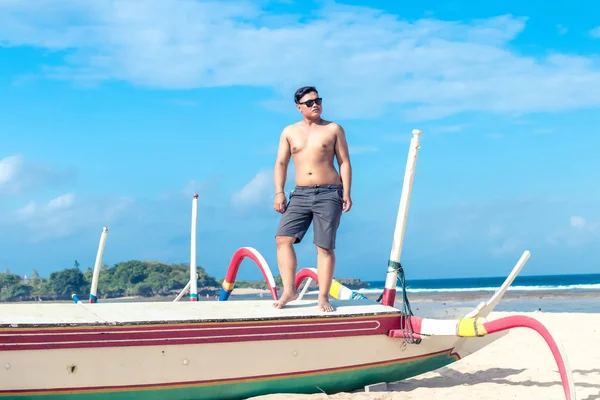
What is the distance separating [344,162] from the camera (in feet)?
22.6

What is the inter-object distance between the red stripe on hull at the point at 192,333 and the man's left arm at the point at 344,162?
1057mm

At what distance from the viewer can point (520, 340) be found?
11.7 meters

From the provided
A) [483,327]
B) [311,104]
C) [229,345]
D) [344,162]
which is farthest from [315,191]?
[483,327]

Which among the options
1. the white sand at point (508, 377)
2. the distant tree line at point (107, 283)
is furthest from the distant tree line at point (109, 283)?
the white sand at point (508, 377)

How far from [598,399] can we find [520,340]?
528cm

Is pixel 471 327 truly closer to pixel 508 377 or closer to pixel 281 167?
pixel 508 377

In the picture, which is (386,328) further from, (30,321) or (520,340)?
(520,340)

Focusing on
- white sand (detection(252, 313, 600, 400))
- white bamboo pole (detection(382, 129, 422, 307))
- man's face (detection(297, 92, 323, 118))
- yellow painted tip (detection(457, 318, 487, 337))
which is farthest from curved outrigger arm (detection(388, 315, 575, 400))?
man's face (detection(297, 92, 323, 118))

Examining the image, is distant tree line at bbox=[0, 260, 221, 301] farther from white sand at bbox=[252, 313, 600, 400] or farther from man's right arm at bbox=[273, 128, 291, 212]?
man's right arm at bbox=[273, 128, 291, 212]

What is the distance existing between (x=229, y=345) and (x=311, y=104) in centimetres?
221

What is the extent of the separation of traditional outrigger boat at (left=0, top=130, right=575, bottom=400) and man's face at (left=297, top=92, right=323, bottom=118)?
0.95m

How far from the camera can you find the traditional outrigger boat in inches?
218

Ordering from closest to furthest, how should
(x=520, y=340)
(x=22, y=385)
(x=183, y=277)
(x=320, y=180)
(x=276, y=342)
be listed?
(x=22, y=385)
(x=276, y=342)
(x=320, y=180)
(x=520, y=340)
(x=183, y=277)

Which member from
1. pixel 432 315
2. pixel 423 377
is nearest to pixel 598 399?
pixel 432 315
